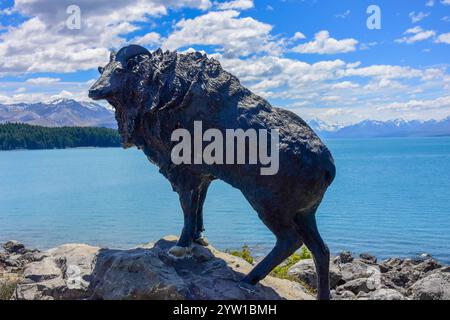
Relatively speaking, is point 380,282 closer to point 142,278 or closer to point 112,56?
point 142,278

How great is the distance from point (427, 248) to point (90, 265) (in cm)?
1746

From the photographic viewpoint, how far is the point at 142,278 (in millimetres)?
6887

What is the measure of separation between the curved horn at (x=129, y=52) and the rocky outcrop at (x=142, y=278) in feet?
8.92

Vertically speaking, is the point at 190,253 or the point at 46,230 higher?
the point at 190,253

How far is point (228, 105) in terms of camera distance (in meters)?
7.17

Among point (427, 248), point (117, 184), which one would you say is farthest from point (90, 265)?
point (117, 184)

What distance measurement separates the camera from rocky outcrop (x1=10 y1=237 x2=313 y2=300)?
6820mm

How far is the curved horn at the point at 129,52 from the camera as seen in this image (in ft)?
25.6

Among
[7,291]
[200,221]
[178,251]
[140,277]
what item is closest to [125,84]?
[200,221]

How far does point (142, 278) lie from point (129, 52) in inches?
125

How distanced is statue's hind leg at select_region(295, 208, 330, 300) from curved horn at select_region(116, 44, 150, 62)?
321 centimetres

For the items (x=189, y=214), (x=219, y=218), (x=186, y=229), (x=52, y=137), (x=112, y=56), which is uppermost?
(x=52, y=137)
